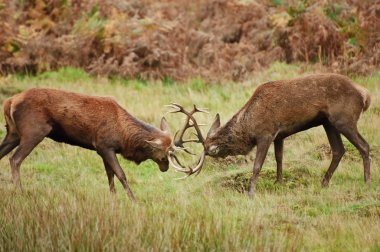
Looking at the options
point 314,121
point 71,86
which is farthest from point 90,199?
point 71,86

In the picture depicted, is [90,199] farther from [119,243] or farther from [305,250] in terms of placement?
[305,250]

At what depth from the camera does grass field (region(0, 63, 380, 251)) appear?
21.5 ft

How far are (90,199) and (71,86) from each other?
861cm

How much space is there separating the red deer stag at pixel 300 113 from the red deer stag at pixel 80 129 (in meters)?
0.76

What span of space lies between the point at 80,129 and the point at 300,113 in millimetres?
3224

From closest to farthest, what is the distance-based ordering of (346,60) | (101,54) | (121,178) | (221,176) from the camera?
(121,178)
(221,176)
(346,60)
(101,54)

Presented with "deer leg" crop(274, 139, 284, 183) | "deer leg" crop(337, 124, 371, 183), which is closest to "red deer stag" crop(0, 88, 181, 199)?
"deer leg" crop(274, 139, 284, 183)

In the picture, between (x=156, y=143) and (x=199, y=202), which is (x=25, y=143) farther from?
(x=199, y=202)

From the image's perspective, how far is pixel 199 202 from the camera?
8.69 m

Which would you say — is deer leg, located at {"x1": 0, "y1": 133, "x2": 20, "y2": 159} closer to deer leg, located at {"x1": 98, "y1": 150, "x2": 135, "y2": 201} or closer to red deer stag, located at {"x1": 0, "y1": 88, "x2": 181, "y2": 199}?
red deer stag, located at {"x1": 0, "y1": 88, "x2": 181, "y2": 199}

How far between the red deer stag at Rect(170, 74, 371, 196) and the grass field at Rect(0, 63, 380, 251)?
0.44 m

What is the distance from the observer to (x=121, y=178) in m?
9.87

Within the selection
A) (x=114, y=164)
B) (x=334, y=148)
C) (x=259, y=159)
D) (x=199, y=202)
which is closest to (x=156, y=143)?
(x=114, y=164)

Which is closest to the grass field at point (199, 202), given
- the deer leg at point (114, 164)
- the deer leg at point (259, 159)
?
the deer leg at point (259, 159)
